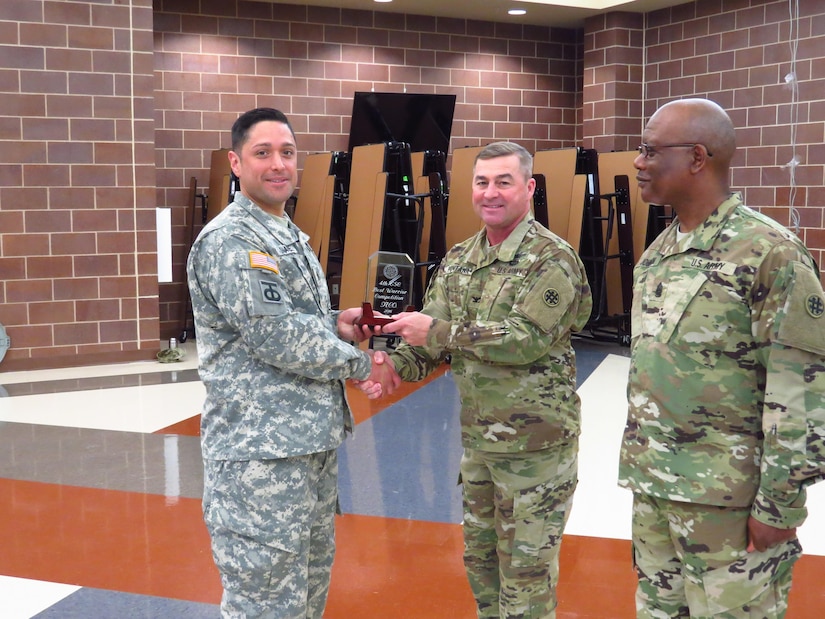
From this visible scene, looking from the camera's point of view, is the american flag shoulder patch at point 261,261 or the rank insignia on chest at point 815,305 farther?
the american flag shoulder patch at point 261,261

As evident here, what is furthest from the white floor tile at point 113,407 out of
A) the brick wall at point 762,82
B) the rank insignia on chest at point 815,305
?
the brick wall at point 762,82

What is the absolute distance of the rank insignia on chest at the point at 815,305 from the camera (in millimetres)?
1701

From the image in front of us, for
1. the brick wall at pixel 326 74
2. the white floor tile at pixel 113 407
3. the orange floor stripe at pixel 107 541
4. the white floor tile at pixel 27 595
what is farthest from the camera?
the brick wall at pixel 326 74

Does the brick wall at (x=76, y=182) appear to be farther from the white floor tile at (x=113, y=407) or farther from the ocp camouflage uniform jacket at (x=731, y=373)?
the ocp camouflage uniform jacket at (x=731, y=373)

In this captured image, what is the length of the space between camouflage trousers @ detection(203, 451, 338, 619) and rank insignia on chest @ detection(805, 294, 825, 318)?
127 cm

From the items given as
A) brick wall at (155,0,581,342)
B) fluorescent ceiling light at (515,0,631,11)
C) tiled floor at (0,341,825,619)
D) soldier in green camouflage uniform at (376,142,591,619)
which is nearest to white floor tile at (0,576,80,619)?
tiled floor at (0,341,825,619)

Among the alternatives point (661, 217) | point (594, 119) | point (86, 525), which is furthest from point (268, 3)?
point (86, 525)

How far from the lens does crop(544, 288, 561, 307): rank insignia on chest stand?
236cm

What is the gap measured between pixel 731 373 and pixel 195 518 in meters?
2.77

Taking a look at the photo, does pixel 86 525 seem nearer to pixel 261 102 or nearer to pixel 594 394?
pixel 594 394

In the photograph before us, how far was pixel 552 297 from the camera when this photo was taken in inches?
93.4

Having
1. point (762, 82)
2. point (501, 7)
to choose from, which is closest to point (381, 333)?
point (762, 82)

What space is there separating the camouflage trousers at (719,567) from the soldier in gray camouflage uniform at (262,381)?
90 centimetres

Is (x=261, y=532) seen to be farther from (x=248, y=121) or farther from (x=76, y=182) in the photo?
(x=76, y=182)
